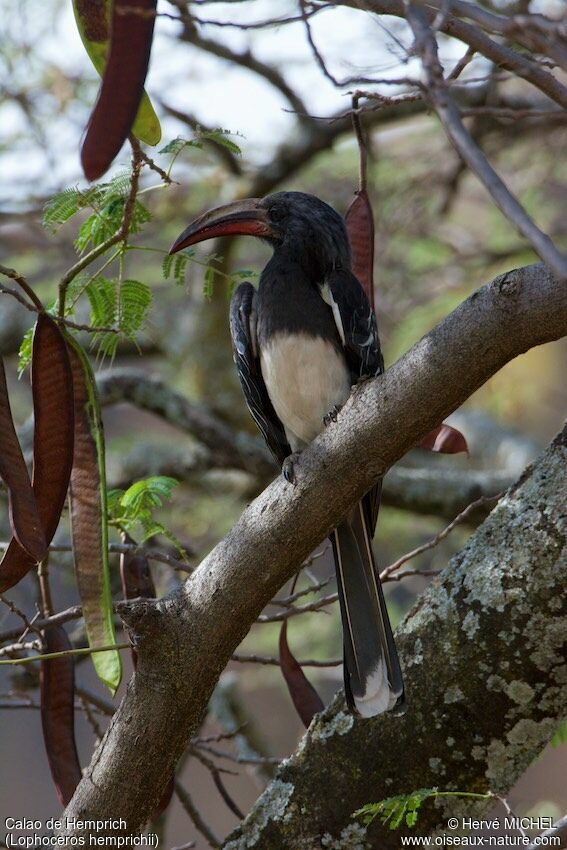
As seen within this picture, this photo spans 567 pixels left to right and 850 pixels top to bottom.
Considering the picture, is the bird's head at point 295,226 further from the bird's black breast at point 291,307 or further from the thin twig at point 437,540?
the thin twig at point 437,540

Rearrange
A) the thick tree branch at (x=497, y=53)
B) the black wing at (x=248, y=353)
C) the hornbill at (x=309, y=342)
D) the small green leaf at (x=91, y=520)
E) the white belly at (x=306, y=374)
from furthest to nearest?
1. the black wing at (x=248, y=353)
2. the white belly at (x=306, y=374)
3. the hornbill at (x=309, y=342)
4. the small green leaf at (x=91, y=520)
5. the thick tree branch at (x=497, y=53)

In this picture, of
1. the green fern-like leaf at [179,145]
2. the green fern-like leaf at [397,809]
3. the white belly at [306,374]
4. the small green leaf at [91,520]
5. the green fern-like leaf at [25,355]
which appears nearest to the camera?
the green fern-like leaf at [397,809]

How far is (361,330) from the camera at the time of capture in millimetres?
2803

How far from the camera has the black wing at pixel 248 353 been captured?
3049mm

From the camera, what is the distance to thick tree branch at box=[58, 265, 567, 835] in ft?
6.19

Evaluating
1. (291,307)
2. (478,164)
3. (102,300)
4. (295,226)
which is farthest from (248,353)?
(478,164)

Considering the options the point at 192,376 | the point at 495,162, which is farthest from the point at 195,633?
the point at 495,162

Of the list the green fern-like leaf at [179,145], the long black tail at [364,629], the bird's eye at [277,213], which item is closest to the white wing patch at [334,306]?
the bird's eye at [277,213]

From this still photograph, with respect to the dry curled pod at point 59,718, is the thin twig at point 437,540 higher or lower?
higher

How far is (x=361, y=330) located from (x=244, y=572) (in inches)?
39.1

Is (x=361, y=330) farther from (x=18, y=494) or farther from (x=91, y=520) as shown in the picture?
(x=18, y=494)

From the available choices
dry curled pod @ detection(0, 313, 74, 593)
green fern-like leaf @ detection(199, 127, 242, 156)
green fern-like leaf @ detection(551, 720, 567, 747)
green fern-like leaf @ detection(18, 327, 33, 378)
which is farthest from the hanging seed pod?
green fern-like leaf @ detection(551, 720, 567, 747)

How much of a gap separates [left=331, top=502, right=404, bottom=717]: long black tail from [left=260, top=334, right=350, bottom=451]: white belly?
1.18ft

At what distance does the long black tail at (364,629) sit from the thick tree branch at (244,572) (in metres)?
0.23
